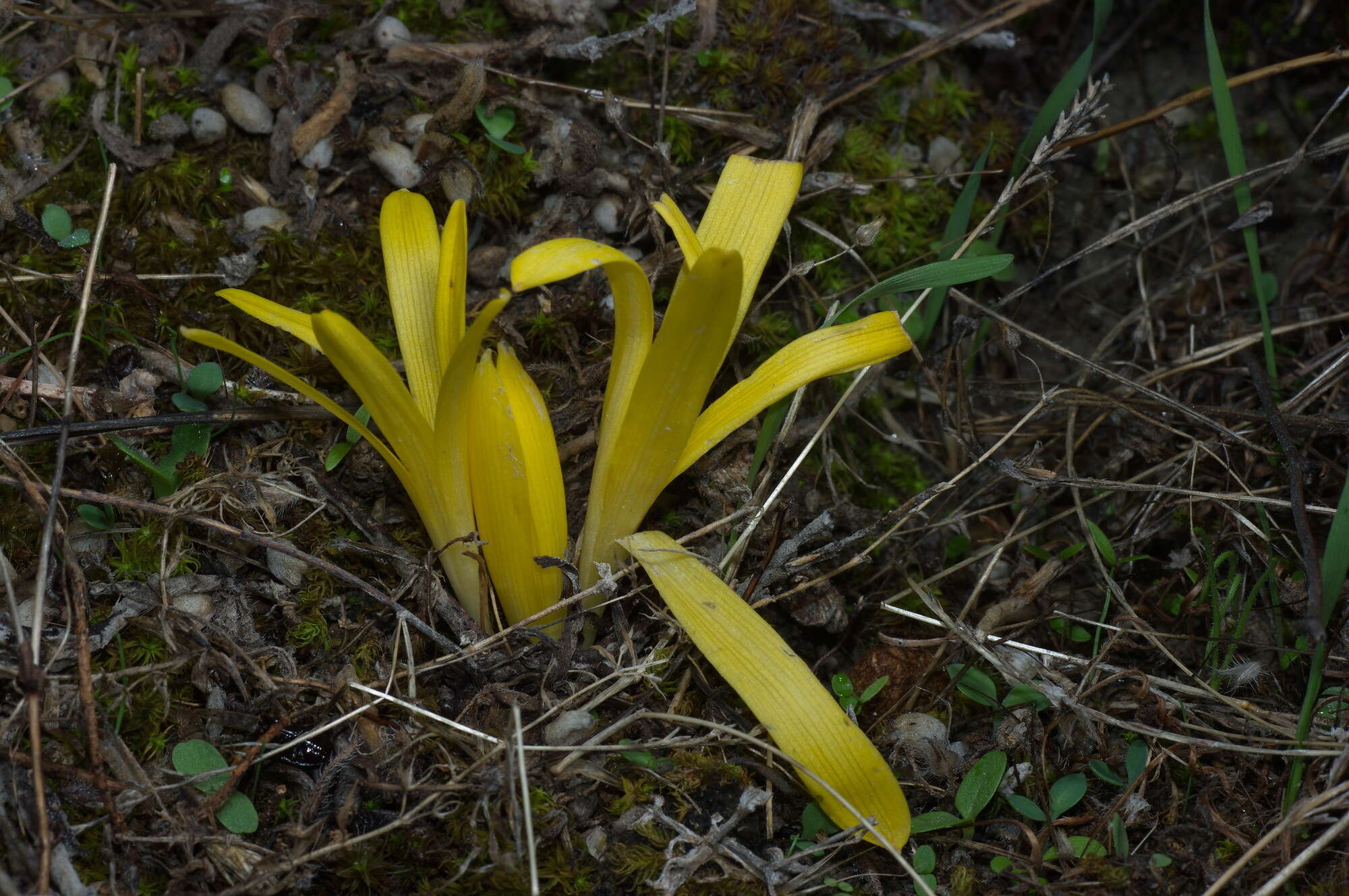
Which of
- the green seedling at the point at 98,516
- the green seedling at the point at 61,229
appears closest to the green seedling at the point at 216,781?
the green seedling at the point at 98,516

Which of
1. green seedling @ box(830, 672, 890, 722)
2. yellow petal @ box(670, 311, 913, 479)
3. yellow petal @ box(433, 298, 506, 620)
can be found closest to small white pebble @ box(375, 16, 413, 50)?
yellow petal @ box(433, 298, 506, 620)

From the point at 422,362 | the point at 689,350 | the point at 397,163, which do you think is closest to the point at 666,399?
the point at 689,350

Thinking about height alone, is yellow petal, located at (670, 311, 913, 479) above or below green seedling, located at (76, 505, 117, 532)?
above

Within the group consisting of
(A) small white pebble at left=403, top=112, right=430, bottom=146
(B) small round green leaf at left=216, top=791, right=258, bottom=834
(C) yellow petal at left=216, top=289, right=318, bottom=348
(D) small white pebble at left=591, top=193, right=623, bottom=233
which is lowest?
(B) small round green leaf at left=216, top=791, right=258, bottom=834

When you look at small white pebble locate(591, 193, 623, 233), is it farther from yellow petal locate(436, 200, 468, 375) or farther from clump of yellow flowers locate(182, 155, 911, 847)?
yellow petal locate(436, 200, 468, 375)

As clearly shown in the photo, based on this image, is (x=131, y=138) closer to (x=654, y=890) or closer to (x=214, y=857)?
(x=214, y=857)
